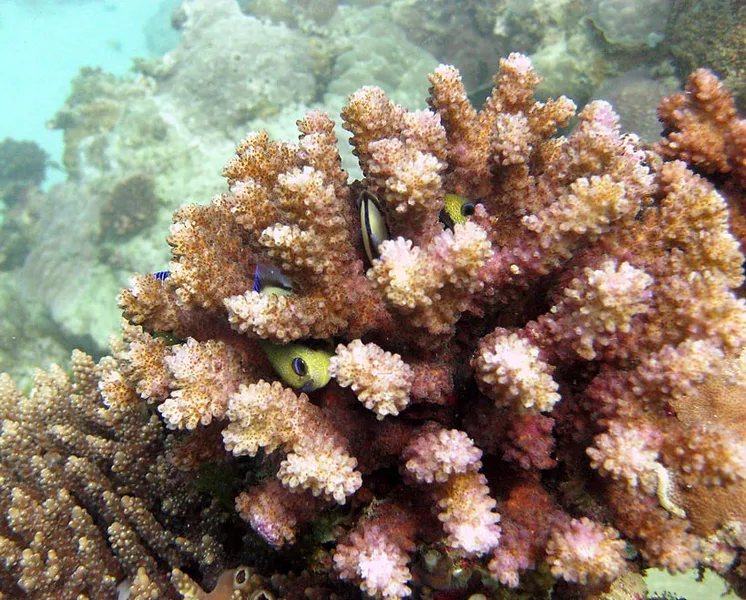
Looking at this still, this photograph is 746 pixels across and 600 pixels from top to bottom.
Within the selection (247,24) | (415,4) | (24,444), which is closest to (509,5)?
(415,4)

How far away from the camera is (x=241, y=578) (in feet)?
7.97

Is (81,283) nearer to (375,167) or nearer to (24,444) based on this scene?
(24,444)

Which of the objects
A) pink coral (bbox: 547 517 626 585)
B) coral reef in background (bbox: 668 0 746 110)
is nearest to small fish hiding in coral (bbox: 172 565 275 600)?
pink coral (bbox: 547 517 626 585)

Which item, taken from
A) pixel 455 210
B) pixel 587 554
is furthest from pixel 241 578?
pixel 455 210

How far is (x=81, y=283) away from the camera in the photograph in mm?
10555

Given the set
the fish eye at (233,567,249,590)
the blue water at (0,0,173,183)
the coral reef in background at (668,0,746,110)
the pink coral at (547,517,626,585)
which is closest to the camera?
the pink coral at (547,517,626,585)

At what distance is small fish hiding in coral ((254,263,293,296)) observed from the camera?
2029mm

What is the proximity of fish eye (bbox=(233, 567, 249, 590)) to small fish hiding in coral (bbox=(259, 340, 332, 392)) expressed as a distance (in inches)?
45.7

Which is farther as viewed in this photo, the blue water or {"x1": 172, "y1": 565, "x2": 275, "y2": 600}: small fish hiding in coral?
the blue water

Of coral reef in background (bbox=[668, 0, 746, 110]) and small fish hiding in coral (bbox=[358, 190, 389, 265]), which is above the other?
small fish hiding in coral (bbox=[358, 190, 389, 265])

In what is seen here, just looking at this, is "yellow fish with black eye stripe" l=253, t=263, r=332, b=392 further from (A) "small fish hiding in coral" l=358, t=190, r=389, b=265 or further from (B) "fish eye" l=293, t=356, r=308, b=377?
(A) "small fish hiding in coral" l=358, t=190, r=389, b=265

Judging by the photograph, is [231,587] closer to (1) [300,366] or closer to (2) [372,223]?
(1) [300,366]

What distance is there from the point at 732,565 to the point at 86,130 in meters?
16.0

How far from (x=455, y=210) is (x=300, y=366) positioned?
1079 mm
